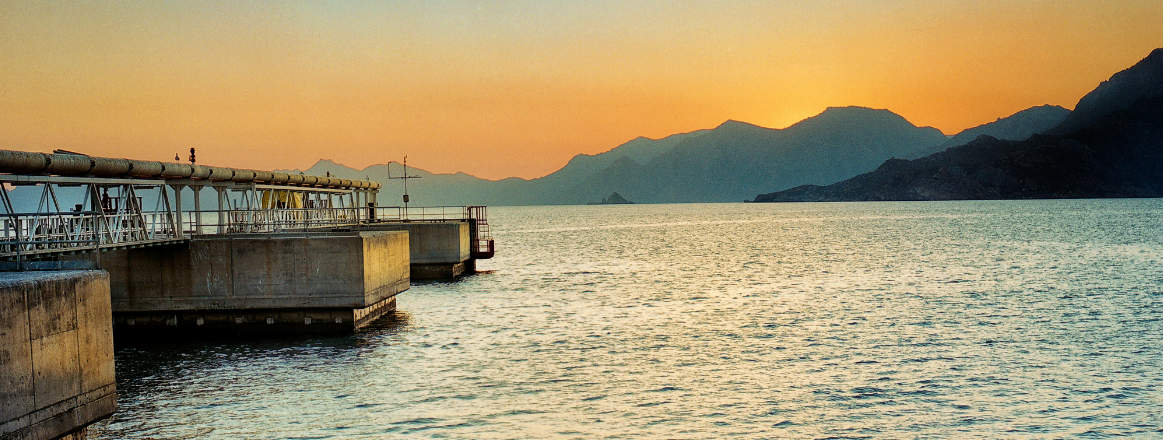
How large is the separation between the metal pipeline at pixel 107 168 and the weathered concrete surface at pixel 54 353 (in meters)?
8.50

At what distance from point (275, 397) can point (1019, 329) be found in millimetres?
25639

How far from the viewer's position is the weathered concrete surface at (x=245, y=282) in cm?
2970

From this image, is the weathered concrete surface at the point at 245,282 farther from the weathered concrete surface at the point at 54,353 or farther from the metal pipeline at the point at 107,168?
the weathered concrete surface at the point at 54,353

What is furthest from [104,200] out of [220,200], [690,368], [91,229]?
[690,368]

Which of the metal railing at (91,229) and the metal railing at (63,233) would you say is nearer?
the metal railing at (63,233)

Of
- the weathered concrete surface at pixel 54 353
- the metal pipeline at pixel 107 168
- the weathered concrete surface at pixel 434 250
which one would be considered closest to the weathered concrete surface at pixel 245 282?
the metal pipeline at pixel 107 168

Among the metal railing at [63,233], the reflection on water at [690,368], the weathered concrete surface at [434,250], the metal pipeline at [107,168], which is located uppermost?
the metal pipeline at [107,168]

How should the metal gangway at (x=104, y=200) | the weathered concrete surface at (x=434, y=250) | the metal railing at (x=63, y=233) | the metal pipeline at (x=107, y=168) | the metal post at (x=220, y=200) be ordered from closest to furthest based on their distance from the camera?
1. the metal railing at (x=63, y=233)
2. the metal gangway at (x=104, y=200)
3. the metal pipeline at (x=107, y=168)
4. the metal post at (x=220, y=200)
5. the weathered concrete surface at (x=434, y=250)

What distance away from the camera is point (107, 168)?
86.7 feet

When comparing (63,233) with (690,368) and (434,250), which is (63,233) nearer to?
(690,368)

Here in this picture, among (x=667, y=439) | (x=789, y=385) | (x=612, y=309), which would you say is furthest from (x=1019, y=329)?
(x=667, y=439)

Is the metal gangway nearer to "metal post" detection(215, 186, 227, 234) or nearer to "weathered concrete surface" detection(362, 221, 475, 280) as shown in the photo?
"metal post" detection(215, 186, 227, 234)

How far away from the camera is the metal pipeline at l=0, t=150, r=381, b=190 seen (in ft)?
74.9

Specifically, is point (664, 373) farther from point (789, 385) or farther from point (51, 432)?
point (51, 432)
